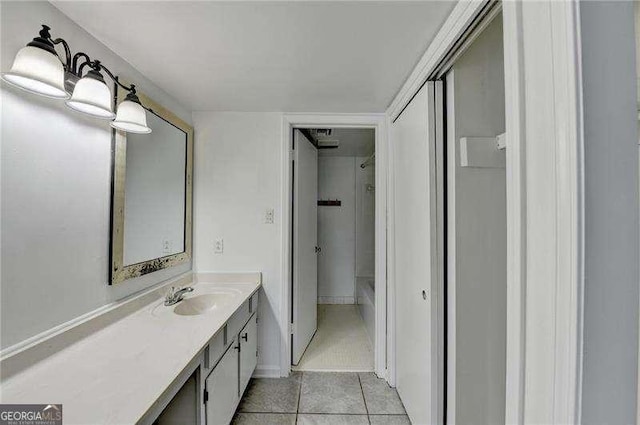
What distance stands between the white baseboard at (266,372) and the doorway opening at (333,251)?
16 cm

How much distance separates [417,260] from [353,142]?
1965mm

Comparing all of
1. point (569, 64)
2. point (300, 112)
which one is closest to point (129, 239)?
point (300, 112)

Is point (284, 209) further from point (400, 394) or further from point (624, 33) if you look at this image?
point (624, 33)

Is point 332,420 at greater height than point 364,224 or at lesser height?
lesser

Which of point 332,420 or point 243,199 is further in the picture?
point 243,199

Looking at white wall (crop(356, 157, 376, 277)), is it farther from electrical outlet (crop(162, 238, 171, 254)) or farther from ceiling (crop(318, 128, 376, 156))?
electrical outlet (crop(162, 238, 171, 254))

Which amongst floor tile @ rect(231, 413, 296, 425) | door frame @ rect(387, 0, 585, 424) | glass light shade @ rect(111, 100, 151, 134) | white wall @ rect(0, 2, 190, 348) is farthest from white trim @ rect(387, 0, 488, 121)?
floor tile @ rect(231, 413, 296, 425)

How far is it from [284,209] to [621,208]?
184 cm

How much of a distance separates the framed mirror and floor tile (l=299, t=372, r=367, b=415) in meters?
1.35

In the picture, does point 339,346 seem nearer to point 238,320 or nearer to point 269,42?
point 238,320

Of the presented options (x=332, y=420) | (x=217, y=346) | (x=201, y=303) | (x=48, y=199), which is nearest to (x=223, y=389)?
(x=217, y=346)

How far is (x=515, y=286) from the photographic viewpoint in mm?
654

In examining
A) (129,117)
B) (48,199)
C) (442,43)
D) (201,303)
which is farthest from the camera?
(201,303)

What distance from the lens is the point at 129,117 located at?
1.30m
